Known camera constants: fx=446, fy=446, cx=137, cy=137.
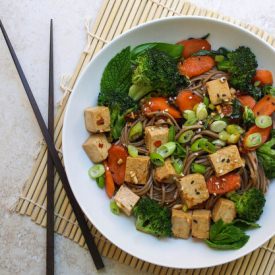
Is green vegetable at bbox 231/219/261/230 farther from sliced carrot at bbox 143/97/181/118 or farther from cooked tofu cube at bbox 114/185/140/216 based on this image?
sliced carrot at bbox 143/97/181/118

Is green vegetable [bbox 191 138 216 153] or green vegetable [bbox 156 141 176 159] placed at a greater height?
green vegetable [bbox 191 138 216 153]

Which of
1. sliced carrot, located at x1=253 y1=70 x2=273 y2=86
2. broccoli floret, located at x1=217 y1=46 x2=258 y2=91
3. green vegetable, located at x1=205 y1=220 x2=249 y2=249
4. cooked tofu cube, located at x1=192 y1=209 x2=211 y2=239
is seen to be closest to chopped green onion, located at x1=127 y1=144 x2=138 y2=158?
cooked tofu cube, located at x1=192 y1=209 x2=211 y2=239

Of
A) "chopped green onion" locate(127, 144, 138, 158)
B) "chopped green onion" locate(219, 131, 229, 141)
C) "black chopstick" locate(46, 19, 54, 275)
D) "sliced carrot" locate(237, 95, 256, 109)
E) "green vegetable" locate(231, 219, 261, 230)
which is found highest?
"sliced carrot" locate(237, 95, 256, 109)

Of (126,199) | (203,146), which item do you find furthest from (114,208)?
(203,146)

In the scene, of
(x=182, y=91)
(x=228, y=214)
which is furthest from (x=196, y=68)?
(x=228, y=214)

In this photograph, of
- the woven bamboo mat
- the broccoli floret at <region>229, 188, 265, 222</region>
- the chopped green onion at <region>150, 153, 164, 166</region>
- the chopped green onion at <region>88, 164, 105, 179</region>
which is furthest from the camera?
the woven bamboo mat

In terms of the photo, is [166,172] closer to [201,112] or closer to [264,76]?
[201,112]
